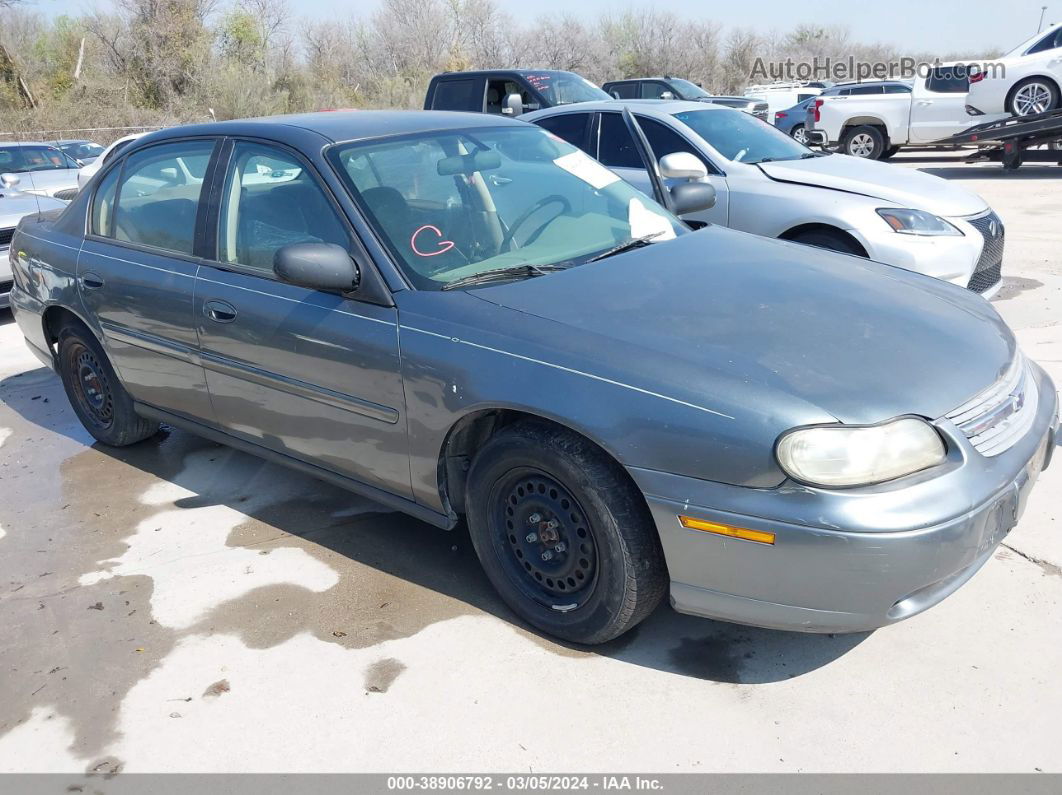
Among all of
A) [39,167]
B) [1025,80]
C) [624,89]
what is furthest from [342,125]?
[624,89]

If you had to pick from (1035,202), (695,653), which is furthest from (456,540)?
(1035,202)

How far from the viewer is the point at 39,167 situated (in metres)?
13.9

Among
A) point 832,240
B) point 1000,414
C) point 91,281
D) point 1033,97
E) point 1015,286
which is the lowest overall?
point 1015,286

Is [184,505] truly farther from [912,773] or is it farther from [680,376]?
[912,773]

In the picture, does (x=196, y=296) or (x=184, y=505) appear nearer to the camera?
(x=196, y=296)

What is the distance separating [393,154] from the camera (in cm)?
371

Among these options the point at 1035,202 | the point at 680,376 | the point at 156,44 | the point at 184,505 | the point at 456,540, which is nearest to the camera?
the point at 680,376

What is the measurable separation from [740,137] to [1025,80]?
32.5 ft

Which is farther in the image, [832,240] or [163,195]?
[832,240]

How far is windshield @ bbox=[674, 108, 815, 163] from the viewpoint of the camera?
6.99m

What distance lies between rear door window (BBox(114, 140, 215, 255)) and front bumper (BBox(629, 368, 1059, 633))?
249cm

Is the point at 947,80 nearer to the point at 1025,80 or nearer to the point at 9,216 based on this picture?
the point at 1025,80

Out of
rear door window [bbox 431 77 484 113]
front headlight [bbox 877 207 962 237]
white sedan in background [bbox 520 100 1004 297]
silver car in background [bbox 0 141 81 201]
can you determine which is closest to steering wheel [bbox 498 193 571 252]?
white sedan in background [bbox 520 100 1004 297]

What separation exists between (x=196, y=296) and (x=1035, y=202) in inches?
451
